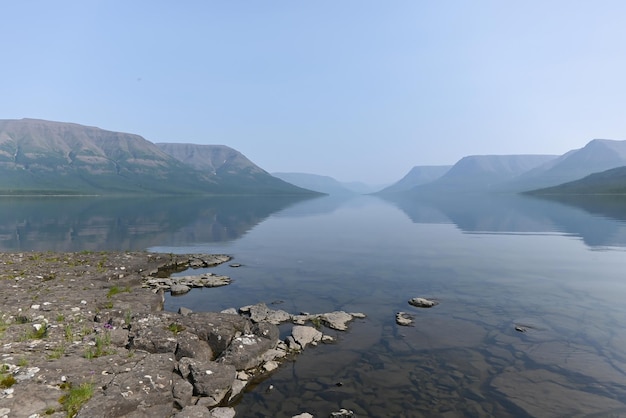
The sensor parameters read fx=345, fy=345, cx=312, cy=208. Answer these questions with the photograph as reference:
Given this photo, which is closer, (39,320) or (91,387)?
(91,387)

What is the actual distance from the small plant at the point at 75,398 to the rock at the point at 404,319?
17270 millimetres

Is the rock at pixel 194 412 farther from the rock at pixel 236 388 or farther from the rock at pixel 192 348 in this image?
the rock at pixel 192 348

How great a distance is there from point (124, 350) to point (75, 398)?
424 centimetres

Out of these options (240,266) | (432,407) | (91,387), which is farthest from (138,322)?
(240,266)

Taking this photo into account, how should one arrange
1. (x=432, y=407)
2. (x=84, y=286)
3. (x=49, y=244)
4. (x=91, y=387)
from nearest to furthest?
(x=91, y=387), (x=432, y=407), (x=84, y=286), (x=49, y=244)

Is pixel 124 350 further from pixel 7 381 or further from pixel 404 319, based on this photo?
pixel 404 319

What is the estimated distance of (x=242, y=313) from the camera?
24422 millimetres

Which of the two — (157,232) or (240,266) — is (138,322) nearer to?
(240,266)

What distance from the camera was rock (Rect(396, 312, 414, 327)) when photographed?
2261 cm

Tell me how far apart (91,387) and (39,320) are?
27.6 feet

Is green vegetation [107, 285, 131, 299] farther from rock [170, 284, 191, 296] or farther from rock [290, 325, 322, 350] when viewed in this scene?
rock [290, 325, 322, 350]

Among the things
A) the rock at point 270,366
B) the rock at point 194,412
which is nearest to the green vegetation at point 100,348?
the rock at point 194,412

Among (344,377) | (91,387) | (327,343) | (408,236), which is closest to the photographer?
(91,387)

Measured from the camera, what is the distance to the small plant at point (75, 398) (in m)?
11.3
